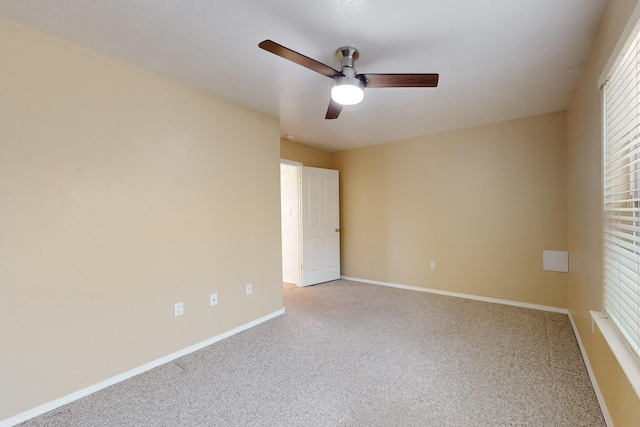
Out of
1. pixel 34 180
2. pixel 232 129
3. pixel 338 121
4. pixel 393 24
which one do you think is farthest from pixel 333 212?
pixel 34 180

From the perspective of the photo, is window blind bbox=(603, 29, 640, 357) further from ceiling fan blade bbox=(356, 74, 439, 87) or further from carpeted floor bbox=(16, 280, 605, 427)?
ceiling fan blade bbox=(356, 74, 439, 87)

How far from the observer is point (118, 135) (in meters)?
2.17

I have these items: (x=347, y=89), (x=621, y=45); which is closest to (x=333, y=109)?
(x=347, y=89)

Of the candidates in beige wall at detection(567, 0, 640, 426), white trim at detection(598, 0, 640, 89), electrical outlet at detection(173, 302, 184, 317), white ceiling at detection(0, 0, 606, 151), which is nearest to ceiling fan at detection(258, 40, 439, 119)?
white ceiling at detection(0, 0, 606, 151)

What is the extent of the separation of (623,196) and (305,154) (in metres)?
3.86

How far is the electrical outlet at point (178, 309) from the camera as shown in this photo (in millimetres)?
2506

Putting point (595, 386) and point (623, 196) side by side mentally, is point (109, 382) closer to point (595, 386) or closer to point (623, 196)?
point (595, 386)

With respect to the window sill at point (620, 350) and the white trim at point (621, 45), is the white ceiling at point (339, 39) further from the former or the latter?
the window sill at point (620, 350)

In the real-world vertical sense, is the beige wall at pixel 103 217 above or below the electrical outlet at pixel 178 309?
above

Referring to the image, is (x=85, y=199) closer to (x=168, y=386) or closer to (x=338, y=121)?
(x=168, y=386)

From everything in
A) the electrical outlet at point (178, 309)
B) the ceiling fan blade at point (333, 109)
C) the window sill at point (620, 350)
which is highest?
the ceiling fan blade at point (333, 109)

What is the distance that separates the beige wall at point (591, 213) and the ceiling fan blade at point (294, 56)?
4.79 ft

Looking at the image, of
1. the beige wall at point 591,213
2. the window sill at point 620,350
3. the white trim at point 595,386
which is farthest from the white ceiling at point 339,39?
the white trim at point 595,386

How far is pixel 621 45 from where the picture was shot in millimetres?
1377
